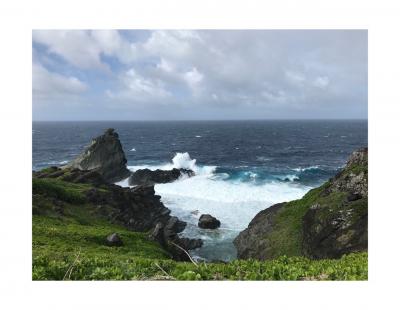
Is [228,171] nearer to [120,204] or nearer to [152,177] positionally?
[152,177]

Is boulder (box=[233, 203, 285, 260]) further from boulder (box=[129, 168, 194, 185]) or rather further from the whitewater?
boulder (box=[129, 168, 194, 185])

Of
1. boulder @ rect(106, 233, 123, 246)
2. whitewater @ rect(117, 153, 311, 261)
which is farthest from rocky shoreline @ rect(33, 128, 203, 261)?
boulder @ rect(106, 233, 123, 246)

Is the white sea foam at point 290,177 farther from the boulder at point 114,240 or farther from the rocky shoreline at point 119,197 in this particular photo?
the boulder at point 114,240

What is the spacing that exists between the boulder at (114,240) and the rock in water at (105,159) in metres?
33.3

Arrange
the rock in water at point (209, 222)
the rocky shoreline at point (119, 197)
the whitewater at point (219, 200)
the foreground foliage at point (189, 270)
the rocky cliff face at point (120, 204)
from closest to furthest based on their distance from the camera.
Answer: the foreground foliage at point (189, 270) → the rocky cliff face at point (120, 204) → the rocky shoreline at point (119, 197) → the whitewater at point (219, 200) → the rock in water at point (209, 222)

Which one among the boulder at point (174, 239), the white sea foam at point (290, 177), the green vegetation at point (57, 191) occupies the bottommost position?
the boulder at point (174, 239)

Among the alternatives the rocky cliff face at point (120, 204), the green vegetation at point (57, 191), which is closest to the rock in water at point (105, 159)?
the rocky cliff face at point (120, 204)

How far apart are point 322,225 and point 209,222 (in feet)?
47.4

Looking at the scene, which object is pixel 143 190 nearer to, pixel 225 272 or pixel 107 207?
pixel 107 207

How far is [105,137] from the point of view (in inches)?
2122

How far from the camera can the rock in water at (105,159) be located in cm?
5181

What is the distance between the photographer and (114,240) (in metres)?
19.6

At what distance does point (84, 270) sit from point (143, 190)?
1149 inches
